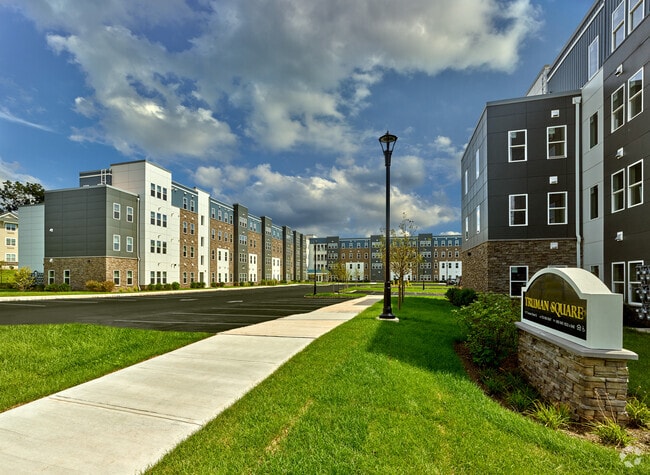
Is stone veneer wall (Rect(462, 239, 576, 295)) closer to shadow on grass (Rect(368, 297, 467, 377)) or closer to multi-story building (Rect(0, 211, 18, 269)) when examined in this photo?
shadow on grass (Rect(368, 297, 467, 377))

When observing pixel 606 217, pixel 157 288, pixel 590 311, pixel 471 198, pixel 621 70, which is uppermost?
pixel 621 70

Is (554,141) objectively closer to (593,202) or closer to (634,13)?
(593,202)

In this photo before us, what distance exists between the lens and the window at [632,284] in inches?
509

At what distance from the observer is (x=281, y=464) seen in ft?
10.6

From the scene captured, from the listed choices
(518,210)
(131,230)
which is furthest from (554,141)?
(131,230)

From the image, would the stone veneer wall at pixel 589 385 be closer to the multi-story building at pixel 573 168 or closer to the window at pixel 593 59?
the multi-story building at pixel 573 168

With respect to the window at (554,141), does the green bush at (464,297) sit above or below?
below

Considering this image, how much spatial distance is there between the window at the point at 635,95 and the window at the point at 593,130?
8.06ft

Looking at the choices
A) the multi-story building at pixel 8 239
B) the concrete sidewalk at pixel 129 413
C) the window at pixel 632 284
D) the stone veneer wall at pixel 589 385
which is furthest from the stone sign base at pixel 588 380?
the multi-story building at pixel 8 239

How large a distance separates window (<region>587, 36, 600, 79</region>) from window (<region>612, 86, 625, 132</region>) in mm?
2932

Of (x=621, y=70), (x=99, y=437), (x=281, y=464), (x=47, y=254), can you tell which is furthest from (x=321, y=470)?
(x=47, y=254)

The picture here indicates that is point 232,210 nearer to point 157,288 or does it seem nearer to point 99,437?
point 157,288

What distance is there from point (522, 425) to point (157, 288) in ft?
135

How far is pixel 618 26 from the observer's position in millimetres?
14438
